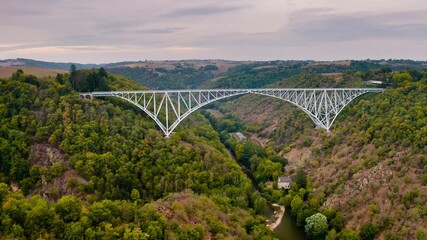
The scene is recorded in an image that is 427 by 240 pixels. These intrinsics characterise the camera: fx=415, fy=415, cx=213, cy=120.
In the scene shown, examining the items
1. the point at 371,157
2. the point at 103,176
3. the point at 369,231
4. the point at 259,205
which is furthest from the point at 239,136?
the point at 369,231

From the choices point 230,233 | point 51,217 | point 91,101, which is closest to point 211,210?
point 230,233

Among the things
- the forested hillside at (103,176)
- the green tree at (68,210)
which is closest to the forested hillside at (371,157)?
the forested hillside at (103,176)

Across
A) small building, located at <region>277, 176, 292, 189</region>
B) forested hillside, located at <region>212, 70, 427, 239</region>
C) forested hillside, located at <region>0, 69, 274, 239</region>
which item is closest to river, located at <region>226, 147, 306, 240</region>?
forested hillside, located at <region>212, 70, 427, 239</region>

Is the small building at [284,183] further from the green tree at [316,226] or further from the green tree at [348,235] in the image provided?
the green tree at [348,235]

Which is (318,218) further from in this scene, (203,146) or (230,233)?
(203,146)

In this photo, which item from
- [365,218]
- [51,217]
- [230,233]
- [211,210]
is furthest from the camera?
[365,218]

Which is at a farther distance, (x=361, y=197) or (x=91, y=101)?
(x=91, y=101)

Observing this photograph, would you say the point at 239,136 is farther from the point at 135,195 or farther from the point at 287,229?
the point at 135,195
